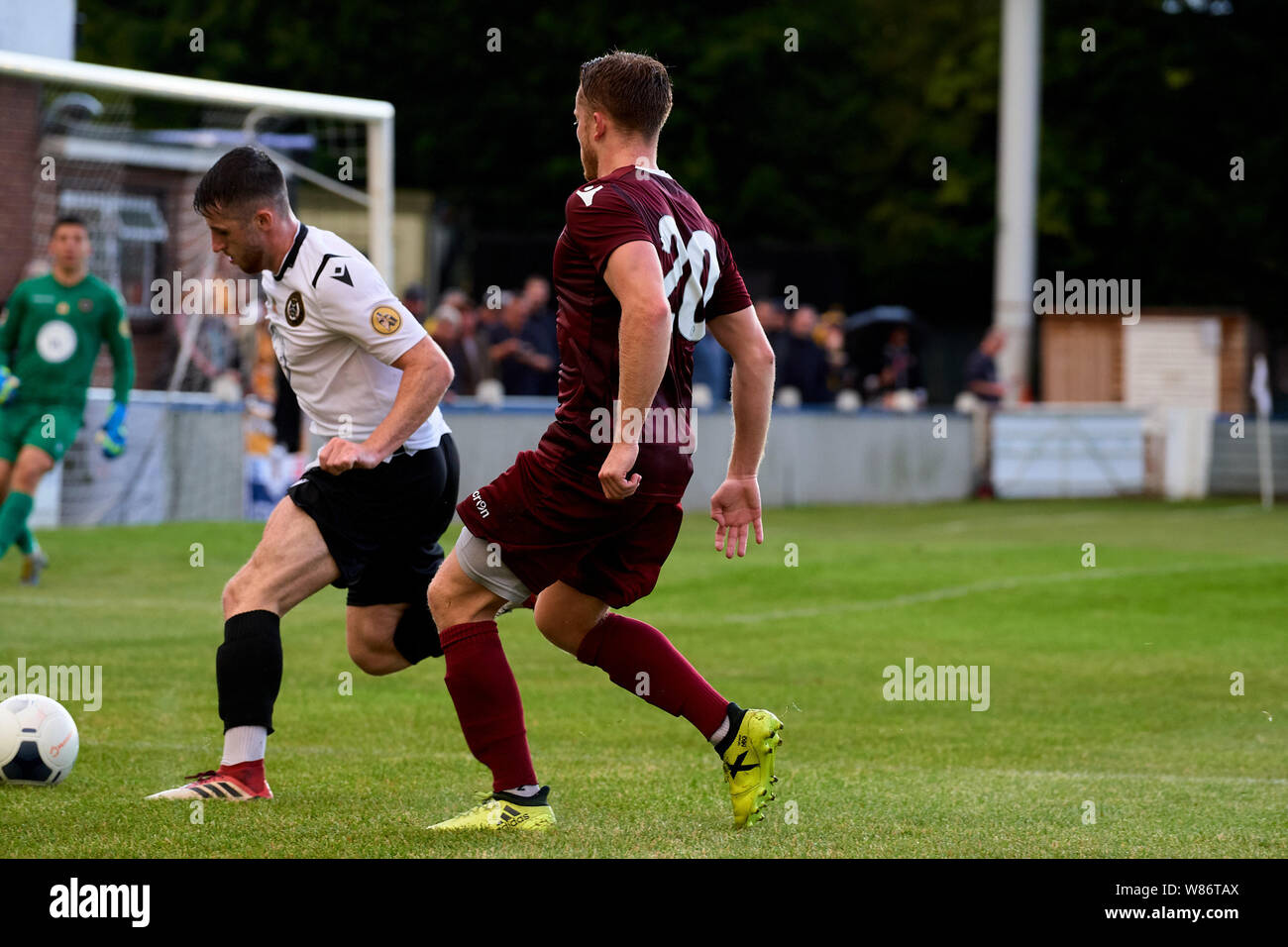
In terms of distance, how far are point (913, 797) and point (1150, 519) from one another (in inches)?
674

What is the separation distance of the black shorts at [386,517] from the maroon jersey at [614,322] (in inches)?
37.4

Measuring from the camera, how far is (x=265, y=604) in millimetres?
6059

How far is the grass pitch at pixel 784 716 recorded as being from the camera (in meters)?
5.62

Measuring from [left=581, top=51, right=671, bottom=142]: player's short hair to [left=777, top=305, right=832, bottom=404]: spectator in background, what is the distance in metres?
18.6

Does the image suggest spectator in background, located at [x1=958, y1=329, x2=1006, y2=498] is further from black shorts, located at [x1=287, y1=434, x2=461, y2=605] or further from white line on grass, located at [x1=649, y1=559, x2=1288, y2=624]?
black shorts, located at [x1=287, y1=434, x2=461, y2=605]

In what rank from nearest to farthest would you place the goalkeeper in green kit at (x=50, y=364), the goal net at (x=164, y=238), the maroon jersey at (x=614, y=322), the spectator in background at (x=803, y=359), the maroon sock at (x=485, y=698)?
the maroon jersey at (x=614, y=322), the maroon sock at (x=485, y=698), the goalkeeper in green kit at (x=50, y=364), the goal net at (x=164, y=238), the spectator in background at (x=803, y=359)

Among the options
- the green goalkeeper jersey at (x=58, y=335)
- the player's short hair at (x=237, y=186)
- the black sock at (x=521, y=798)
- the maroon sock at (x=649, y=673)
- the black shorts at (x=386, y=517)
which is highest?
the player's short hair at (x=237, y=186)

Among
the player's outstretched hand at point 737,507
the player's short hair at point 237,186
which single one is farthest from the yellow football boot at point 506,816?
the player's short hair at point 237,186

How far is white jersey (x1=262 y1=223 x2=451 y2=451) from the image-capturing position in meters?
6.11

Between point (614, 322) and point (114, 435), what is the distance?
7.49m

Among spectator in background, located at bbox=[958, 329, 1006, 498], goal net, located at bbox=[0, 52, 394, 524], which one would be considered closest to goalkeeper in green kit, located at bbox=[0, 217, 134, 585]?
goal net, located at bbox=[0, 52, 394, 524]

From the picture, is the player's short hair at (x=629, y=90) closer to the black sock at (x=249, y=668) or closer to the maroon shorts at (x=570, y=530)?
the maroon shorts at (x=570, y=530)
